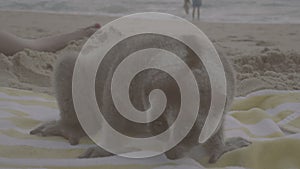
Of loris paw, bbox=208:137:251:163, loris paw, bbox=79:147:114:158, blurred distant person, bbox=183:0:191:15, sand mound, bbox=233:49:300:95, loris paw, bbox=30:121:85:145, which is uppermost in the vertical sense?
loris paw, bbox=79:147:114:158

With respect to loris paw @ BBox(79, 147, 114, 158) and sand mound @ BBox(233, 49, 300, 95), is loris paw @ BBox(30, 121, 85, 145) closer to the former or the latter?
loris paw @ BBox(79, 147, 114, 158)

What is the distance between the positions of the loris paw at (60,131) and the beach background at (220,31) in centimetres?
77

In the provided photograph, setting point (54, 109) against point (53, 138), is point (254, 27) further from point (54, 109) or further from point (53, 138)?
point (53, 138)

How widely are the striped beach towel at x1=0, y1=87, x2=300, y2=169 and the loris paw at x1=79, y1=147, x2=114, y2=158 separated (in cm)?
5

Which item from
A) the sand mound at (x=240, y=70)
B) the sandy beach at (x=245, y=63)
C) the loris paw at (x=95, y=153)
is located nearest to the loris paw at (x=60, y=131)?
the loris paw at (x=95, y=153)

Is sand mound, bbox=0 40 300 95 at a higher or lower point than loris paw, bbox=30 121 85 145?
lower

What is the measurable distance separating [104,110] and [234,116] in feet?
3.31

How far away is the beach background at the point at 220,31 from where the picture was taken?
11.6ft

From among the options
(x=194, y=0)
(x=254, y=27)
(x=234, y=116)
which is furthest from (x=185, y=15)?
(x=234, y=116)

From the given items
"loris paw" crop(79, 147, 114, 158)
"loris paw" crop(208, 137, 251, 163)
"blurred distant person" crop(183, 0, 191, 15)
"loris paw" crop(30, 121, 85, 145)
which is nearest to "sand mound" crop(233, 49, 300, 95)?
"loris paw" crop(208, 137, 251, 163)

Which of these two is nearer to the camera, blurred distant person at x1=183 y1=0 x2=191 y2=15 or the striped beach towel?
the striped beach towel

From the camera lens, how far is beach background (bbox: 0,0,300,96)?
3527 millimetres

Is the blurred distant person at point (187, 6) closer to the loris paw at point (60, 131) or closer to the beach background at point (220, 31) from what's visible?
the beach background at point (220, 31)

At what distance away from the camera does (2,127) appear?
2234 millimetres
